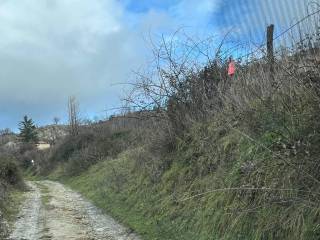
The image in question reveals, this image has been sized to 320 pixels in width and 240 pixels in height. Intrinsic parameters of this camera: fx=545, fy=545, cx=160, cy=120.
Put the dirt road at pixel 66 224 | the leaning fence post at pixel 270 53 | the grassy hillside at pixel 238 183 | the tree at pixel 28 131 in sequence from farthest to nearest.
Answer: the tree at pixel 28 131 < the dirt road at pixel 66 224 < the leaning fence post at pixel 270 53 < the grassy hillside at pixel 238 183

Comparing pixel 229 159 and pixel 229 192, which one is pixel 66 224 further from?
pixel 229 192

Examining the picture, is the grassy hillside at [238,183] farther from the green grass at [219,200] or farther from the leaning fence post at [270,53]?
the leaning fence post at [270,53]

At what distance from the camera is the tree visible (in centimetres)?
10121

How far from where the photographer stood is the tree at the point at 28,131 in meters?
101

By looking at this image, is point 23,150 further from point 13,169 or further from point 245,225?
point 245,225

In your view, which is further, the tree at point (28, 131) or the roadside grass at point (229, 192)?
the tree at point (28, 131)

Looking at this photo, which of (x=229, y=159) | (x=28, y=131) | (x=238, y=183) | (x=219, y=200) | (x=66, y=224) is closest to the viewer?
(x=238, y=183)

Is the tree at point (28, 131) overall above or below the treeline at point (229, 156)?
above

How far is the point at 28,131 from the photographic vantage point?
10238cm

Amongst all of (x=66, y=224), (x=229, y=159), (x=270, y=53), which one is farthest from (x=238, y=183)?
(x=66, y=224)

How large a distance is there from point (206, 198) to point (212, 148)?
7.78 ft

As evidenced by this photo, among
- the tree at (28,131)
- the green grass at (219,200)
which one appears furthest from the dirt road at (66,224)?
the tree at (28,131)

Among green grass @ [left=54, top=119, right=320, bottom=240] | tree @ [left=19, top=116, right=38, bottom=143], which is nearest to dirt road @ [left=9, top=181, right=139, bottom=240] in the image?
green grass @ [left=54, top=119, right=320, bottom=240]

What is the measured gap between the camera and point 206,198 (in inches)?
417
